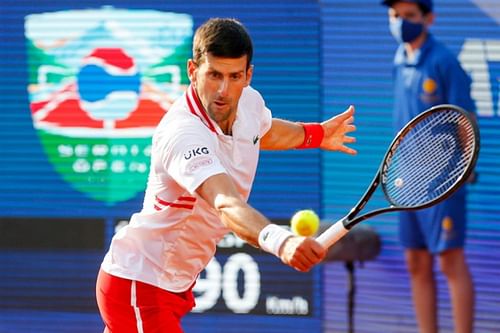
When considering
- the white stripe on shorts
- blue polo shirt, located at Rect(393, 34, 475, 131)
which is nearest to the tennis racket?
the white stripe on shorts

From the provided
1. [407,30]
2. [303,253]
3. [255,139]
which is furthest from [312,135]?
[407,30]

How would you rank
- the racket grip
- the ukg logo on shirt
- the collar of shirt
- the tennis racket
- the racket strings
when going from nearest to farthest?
the racket grip, the tennis racket, the racket strings, the collar of shirt, the ukg logo on shirt

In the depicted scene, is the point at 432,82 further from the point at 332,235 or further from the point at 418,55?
the point at 332,235

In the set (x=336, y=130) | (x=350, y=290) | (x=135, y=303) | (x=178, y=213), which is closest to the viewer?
(x=178, y=213)

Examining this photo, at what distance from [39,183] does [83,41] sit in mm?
1022

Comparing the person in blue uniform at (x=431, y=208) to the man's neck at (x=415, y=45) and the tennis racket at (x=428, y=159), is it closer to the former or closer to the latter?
the man's neck at (x=415, y=45)

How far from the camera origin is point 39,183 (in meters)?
7.58

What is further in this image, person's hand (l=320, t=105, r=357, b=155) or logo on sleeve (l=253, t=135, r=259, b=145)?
person's hand (l=320, t=105, r=357, b=155)

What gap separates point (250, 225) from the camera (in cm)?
346

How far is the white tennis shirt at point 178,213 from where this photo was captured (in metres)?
3.95

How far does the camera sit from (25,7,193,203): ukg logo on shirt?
736 centimetres

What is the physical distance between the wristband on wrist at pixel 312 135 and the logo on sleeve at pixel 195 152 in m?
1.26

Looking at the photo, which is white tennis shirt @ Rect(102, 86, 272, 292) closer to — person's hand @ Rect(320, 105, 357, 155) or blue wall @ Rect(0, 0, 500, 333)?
person's hand @ Rect(320, 105, 357, 155)

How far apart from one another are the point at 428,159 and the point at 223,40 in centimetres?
137
